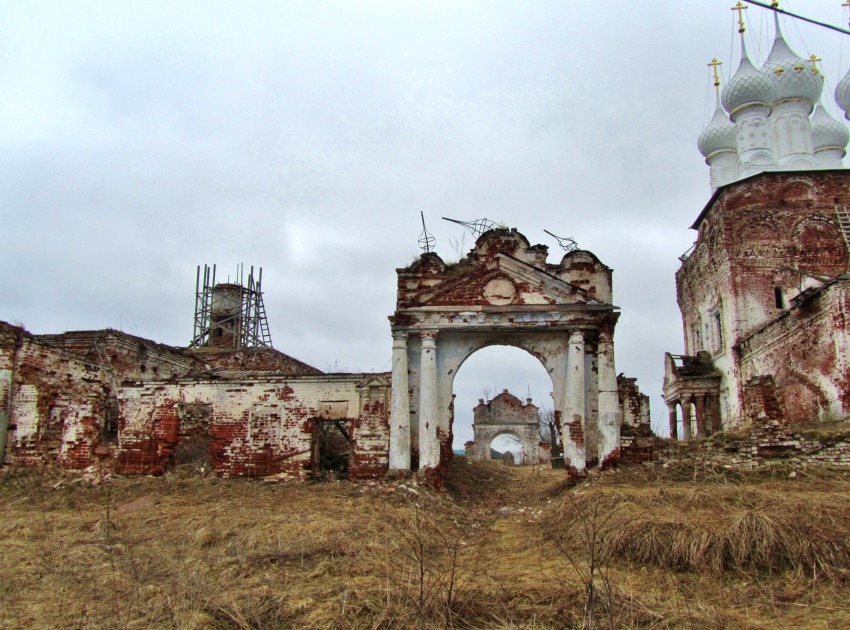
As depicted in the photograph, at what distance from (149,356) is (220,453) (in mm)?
9002

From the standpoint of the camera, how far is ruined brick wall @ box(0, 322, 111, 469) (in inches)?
573

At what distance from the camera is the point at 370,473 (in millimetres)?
13484

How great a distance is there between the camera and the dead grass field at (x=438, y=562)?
199 inches

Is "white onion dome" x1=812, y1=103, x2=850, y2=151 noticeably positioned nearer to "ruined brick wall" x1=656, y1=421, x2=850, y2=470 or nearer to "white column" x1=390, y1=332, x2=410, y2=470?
"ruined brick wall" x1=656, y1=421, x2=850, y2=470

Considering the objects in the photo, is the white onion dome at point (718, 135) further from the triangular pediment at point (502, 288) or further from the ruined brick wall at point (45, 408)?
the ruined brick wall at point (45, 408)

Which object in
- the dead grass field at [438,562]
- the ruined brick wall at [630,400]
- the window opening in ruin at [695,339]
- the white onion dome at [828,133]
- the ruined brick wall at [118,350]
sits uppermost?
the white onion dome at [828,133]

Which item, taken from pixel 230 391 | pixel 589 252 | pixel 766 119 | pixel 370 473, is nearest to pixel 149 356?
Result: pixel 230 391

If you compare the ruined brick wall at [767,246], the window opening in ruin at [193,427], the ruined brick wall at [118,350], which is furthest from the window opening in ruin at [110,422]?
the ruined brick wall at [767,246]

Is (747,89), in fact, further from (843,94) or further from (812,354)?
(812,354)

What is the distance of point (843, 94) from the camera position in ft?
89.0

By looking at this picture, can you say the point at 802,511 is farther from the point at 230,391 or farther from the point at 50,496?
the point at 50,496

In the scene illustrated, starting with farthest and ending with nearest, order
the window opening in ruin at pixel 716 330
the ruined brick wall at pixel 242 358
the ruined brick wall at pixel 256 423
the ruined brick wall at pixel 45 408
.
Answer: the window opening in ruin at pixel 716 330
the ruined brick wall at pixel 242 358
the ruined brick wall at pixel 45 408
the ruined brick wall at pixel 256 423

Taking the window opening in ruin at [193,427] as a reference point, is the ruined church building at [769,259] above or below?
above

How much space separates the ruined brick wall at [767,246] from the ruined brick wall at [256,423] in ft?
52.8
